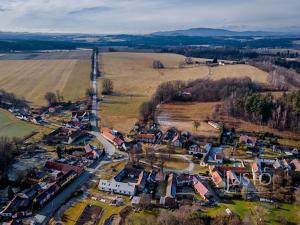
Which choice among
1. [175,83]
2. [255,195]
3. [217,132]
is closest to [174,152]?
[217,132]

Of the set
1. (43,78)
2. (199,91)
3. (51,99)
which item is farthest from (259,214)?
(43,78)

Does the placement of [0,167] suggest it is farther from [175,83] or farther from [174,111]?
[175,83]

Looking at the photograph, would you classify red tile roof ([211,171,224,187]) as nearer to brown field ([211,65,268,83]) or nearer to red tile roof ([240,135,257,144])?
red tile roof ([240,135,257,144])

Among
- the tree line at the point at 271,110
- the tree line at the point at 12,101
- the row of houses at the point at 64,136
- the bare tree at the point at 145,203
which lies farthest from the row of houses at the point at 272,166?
the tree line at the point at 12,101

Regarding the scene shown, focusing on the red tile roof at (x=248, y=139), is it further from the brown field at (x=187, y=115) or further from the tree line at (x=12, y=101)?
the tree line at (x=12, y=101)

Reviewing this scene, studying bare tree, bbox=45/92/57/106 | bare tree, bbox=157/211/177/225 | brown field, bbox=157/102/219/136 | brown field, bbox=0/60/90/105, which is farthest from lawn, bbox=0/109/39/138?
bare tree, bbox=157/211/177/225

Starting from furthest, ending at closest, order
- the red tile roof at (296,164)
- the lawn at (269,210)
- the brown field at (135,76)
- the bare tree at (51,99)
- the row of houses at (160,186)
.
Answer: the bare tree at (51,99), the brown field at (135,76), the red tile roof at (296,164), the row of houses at (160,186), the lawn at (269,210)
